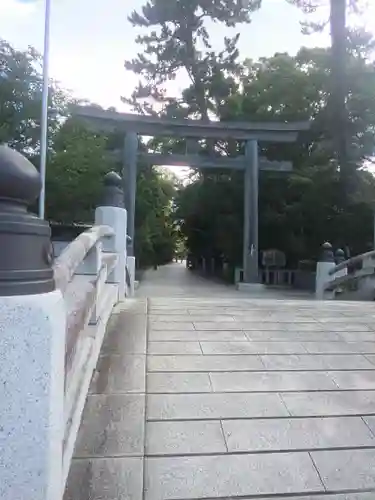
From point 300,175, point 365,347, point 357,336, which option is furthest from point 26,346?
point 300,175

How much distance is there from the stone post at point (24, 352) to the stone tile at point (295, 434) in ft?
3.40

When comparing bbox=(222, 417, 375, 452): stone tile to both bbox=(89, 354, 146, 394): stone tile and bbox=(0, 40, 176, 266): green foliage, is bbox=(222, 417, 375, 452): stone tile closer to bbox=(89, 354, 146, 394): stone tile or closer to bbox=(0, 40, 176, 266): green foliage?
bbox=(89, 354, 146, 394): stone tile

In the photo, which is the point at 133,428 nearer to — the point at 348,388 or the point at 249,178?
the point at 348,388

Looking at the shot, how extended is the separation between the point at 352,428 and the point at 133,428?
98 centimetres

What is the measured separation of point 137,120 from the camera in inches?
550

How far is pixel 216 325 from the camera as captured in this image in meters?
3.50

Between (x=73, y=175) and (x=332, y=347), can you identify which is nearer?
(x=332, y=347)

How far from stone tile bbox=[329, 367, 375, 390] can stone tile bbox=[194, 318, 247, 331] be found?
929mm

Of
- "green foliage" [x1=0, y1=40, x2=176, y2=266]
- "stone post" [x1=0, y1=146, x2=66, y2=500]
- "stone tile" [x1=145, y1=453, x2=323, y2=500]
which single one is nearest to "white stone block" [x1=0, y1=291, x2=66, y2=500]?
"stone post" [x1=0, y1=146, x2=66, y2=500]

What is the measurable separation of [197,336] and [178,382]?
0.74 m

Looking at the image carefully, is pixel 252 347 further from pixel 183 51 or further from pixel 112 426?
pixel 183 51

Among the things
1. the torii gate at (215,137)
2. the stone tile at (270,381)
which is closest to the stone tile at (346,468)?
the stone tile at (270,381)

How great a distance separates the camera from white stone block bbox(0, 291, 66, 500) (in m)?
1.11

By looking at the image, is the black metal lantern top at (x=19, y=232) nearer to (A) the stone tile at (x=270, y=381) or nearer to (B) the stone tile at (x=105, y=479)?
(B) the stone tile at (x=105, y=479)
